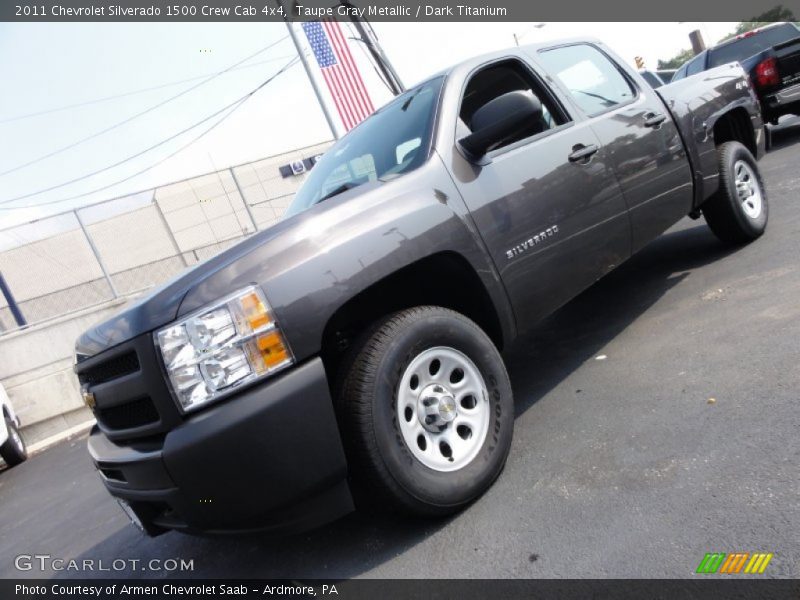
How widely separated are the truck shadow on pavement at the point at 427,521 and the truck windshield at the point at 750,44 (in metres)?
5.61

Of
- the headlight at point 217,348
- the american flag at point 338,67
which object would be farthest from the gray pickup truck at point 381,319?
the american flag at point 338,67

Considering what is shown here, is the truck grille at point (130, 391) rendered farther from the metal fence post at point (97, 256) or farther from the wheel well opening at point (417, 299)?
the metal fence post at point (97, 256)

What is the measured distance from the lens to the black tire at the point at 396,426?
2.15 meters

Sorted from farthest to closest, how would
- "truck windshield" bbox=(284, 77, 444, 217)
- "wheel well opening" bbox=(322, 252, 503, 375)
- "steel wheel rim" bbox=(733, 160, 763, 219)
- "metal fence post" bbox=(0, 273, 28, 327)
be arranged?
1. "metal fence post" bbox=(0, 273, 28, 327)
2. "steel wheel rim" bbox=(733, 160, 763, 219)
3. "truck windshield" bbox=(284, 77, 444, 217)
4. "wheel well opening" bbox=(322, 252, 503, 375)

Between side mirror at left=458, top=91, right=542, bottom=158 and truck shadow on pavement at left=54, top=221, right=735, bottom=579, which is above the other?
side mirror at left=458, top=91, right=542, bottom=158

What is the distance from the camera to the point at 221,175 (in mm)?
13445

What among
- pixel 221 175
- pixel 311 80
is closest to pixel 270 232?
pixel 221 175

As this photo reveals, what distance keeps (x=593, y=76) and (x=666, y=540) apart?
3061mm

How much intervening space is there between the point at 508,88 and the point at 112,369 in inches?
106

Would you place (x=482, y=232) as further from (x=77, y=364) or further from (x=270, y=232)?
(x=77, y=364)

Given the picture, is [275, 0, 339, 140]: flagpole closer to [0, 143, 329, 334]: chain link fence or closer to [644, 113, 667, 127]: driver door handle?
[0, 143, 329, 334]: chain link fence

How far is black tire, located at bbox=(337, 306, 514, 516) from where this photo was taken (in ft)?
7.05

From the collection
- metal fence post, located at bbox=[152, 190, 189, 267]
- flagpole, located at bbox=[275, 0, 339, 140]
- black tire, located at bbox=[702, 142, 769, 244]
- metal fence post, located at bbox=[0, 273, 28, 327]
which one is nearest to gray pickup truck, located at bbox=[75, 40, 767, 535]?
black tire, located at bbox=[702, 142, 769, 244]

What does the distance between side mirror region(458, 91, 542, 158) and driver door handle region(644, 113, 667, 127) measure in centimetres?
150
